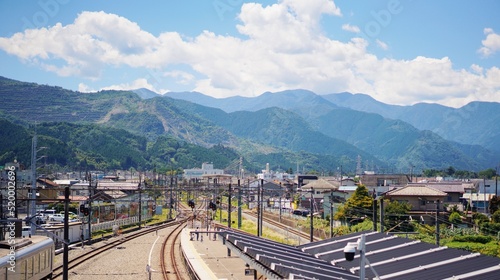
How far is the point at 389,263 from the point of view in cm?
1179

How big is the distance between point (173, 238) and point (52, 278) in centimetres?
1525

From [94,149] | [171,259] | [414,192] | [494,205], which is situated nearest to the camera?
[171,259]

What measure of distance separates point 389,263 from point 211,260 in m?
11.2

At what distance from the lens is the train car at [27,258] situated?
1273 centimetres

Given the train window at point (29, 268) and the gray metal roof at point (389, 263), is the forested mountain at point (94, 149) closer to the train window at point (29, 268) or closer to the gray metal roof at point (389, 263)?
the train window at point (29, 268)

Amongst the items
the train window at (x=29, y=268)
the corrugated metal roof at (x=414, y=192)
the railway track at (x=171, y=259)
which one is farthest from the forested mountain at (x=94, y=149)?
the train window at (x=29, y=268)

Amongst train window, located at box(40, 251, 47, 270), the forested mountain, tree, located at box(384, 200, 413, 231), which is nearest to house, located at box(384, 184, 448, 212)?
tree, located at box(384, 200, 413, 231)

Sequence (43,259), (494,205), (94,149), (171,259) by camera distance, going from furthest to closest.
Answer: (94,149)
(494,205)
(171,259)
(43,259)

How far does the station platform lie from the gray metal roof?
3.90m

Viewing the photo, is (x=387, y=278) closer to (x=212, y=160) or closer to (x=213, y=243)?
(x=213, y=243)

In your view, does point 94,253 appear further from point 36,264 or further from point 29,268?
point 29,268

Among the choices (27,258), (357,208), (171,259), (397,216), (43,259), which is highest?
(27,258)

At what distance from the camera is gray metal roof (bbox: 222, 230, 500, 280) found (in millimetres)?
9727

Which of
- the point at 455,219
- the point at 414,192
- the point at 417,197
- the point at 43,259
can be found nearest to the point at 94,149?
the point at 414,192
